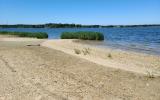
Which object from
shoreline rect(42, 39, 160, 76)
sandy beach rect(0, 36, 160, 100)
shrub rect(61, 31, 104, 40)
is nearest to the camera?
sandy beach rect(0, 36, 160, 100)

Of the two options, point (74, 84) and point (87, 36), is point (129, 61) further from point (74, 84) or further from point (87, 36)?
point (87, 36)

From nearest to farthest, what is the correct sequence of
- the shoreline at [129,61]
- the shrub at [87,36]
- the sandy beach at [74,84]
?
1. the sandy beach at [74,84]
2. the shoreline at [129,61]
3. the shrub at [87,36]

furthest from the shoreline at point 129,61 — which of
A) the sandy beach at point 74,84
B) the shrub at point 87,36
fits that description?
the shrub at point 87,36

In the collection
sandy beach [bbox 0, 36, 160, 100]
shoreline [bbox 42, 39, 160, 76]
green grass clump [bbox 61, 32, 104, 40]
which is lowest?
green grass clump [bbox 61, 32, 104, 40]

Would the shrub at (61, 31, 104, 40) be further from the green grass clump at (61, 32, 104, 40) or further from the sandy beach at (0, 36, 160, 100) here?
the sandy beach at (0, 36, 160, 100)

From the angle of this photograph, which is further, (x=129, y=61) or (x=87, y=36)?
(x=87, y=36)

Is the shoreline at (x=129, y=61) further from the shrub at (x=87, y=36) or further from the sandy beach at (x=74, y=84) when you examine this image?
the shrub at (x=87, y=36)

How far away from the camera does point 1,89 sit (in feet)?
30.5

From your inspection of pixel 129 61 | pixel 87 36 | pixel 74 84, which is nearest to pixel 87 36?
pixel 87 36

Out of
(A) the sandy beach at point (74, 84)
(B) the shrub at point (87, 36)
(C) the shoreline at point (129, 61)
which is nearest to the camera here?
(A) the sandy beach at point (74, 84)

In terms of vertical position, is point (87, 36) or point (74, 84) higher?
point (74, 84)

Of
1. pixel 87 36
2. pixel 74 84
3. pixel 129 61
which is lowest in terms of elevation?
pixel 87 36

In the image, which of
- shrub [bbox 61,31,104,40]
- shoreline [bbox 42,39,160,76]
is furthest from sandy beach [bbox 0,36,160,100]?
shrub [bbox 61,31,104,40]

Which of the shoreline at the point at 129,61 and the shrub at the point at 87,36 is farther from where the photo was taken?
the shrub at the point at 87,36
